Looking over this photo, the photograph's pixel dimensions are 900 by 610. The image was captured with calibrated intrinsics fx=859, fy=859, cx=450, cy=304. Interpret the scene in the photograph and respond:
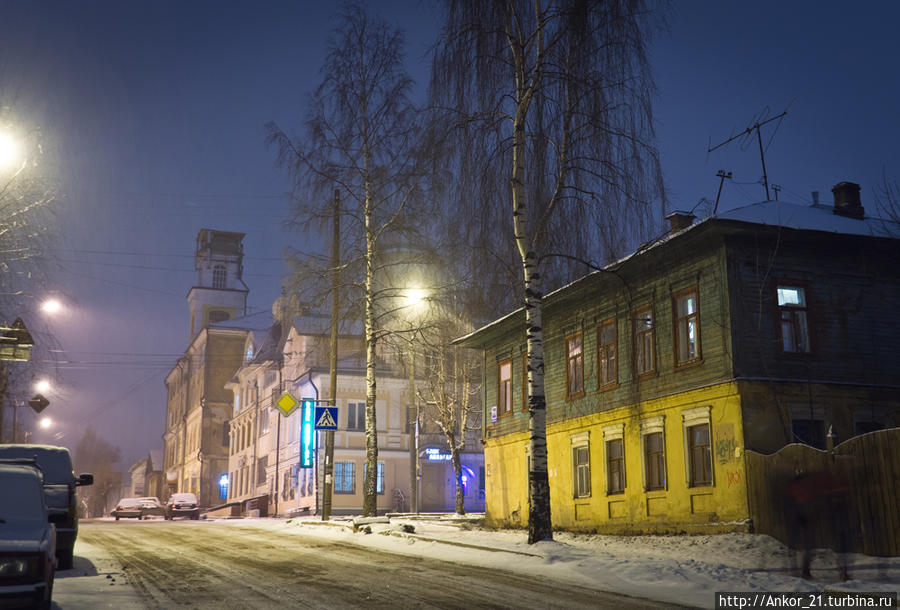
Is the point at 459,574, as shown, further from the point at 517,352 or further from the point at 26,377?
the point at 26,377

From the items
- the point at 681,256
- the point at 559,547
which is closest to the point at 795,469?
the point at 559,547

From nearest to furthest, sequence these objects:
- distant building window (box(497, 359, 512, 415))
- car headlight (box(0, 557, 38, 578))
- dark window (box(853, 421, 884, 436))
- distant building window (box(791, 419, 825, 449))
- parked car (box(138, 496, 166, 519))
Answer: car headlight (box(0, 557, 38, 578))
distant building window (box(791, 419, 825, 449))
dark window (box(853, 421, 884, 436))
distant building window (box(497, 359, 512, 415))
parked car (box(138, 496, 166, 519))

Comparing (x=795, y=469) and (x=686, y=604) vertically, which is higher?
(x=795, y=469)

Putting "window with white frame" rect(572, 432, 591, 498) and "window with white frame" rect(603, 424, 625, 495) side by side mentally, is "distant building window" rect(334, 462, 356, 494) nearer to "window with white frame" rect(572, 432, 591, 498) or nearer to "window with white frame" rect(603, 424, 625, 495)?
"window with white frame" rect(572, 432, 591, 498)

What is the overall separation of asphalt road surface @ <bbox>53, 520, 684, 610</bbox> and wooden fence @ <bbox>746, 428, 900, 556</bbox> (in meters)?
5.31

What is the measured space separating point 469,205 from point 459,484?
71.7ft

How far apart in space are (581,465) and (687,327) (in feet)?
21.7

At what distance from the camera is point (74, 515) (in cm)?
1485

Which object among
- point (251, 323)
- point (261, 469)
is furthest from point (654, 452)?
point (251, 323)

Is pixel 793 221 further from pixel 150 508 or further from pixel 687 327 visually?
pixel 150 508

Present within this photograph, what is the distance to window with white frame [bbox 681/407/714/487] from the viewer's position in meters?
20.2

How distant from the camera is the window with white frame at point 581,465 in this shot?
25592 mm

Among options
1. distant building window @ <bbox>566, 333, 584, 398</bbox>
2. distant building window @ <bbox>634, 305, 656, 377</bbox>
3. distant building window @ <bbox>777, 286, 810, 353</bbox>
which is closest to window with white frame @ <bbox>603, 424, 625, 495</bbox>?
distant building window @ <bbox>634, 305, 656, 377</bbox>

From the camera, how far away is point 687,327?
845 inches
